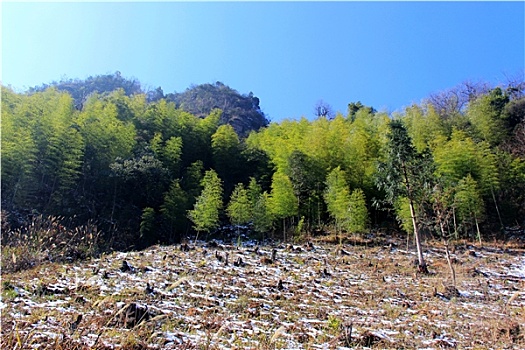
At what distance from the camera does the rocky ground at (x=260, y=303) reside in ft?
14.5

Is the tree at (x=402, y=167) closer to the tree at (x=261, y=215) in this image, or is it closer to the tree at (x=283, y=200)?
the tree at (x=283, y=200)

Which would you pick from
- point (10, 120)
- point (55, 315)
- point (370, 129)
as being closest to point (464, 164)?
point (370, 129)

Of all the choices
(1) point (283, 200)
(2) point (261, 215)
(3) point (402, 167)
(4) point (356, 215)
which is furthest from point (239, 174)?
(3) point (402, 167)

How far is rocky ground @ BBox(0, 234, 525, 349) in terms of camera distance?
4.41 meters

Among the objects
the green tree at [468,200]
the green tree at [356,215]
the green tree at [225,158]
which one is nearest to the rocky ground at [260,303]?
the green tree at [356,215]

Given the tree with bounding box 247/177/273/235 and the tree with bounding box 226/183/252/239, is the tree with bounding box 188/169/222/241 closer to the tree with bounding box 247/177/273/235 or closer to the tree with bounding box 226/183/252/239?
the tree with bounding box 226/183/252/239

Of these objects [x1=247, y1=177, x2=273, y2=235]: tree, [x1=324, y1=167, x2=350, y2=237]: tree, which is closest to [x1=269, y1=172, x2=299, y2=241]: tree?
[x1=247, y1=177, x2=273, y2=235]: tree

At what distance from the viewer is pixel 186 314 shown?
21.5 feet

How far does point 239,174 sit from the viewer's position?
1168 inches

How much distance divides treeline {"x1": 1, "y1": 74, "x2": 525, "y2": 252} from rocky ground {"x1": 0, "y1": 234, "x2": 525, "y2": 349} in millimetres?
4132

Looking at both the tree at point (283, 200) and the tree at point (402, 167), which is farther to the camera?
the tree at point (283, 200)

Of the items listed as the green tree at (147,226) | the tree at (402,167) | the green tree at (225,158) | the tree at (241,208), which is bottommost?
the green tree at (147,226)

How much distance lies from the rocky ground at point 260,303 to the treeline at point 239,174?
→ 13.6ft

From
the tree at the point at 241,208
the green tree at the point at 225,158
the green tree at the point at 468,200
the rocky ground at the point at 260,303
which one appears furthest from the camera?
the green tree at the point at 225,158
